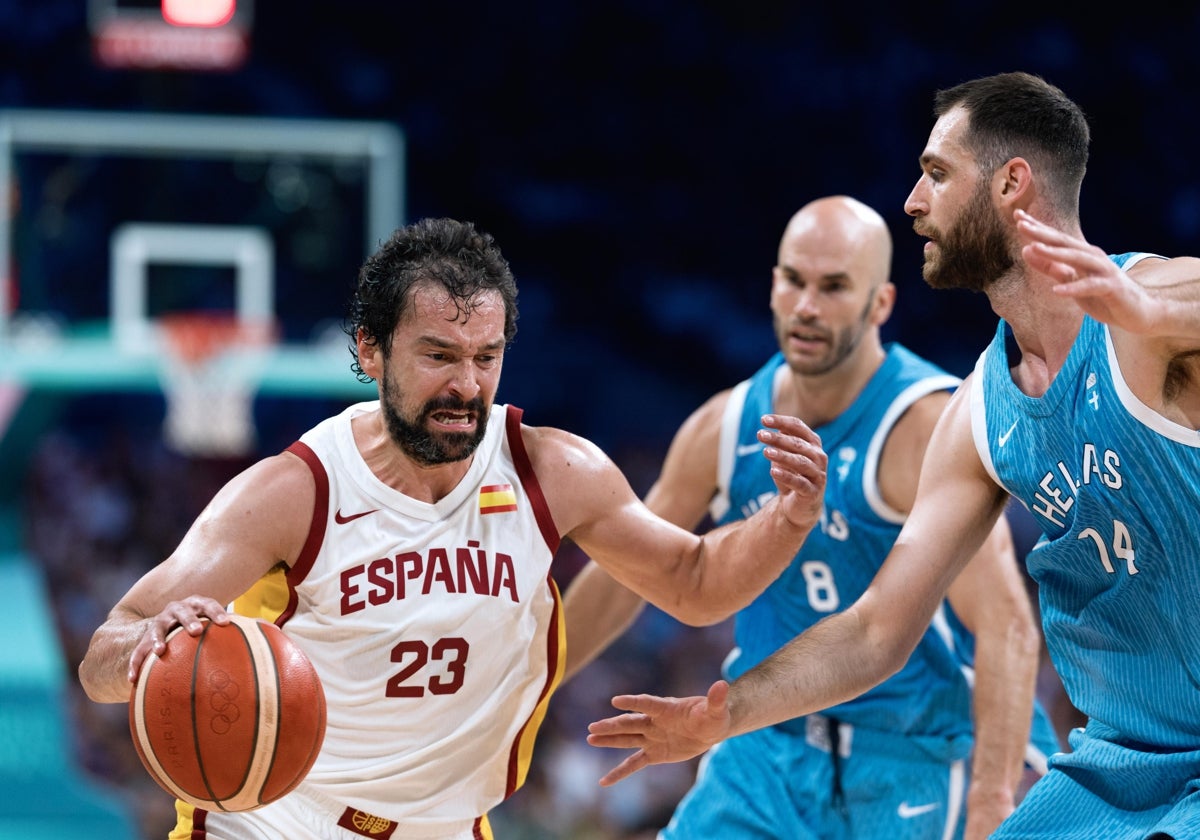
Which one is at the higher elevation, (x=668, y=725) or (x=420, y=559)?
(x=420, y=559)

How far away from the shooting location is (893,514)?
481cm

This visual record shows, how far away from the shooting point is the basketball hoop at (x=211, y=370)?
1149cm

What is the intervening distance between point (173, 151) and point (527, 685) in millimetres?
8806

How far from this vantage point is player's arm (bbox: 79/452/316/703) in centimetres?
337

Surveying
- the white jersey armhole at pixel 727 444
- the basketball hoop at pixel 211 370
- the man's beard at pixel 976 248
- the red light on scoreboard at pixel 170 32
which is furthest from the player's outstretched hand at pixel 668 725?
the red light on scoreboard at pixel 170 32

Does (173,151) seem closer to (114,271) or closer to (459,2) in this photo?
(114,271)

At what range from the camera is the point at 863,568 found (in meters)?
4.86

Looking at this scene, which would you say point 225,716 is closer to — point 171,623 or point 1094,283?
point 171,623

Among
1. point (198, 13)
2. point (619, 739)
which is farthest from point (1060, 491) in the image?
point (198, 13)

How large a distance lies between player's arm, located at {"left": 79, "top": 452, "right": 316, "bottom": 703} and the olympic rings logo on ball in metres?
0.12

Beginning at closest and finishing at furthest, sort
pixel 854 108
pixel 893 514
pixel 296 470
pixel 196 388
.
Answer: pixel 296 470
pixel 893 514
pixel 196 388
pixel 854 108

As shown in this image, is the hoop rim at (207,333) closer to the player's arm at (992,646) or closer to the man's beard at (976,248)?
the player's arm at (992,646)

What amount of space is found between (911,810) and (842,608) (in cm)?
65

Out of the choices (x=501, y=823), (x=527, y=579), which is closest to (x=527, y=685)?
(x=527, y=579)
